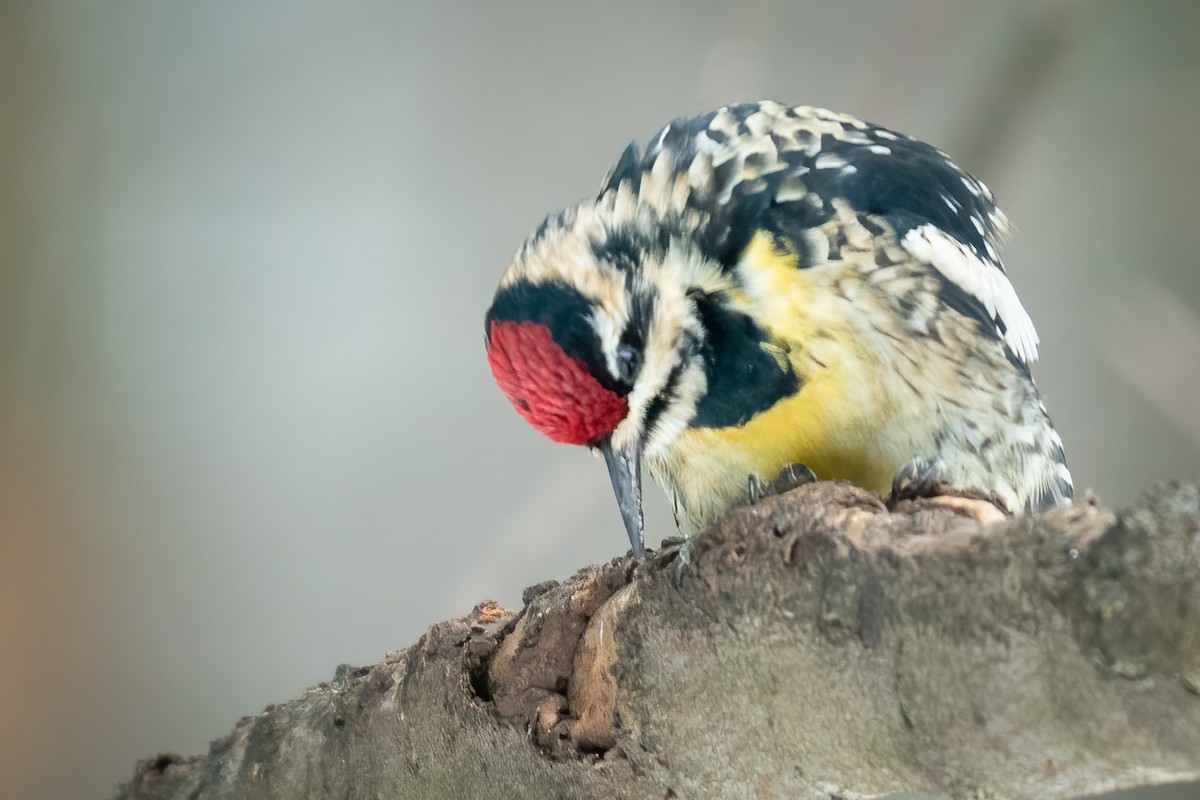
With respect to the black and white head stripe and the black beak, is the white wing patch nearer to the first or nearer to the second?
the black and white head stripe

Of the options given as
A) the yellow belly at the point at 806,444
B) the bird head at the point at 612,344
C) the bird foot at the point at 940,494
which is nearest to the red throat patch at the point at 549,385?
the bird head at the point at 612,344

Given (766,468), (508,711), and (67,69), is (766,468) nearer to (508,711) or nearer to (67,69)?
(508,711)

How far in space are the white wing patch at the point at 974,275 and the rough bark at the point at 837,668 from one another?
0.33 metres

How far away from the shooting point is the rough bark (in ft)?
1.17

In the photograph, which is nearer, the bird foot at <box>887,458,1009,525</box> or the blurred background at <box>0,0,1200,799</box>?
the bird foot at <box>887,458,1009,525</box>

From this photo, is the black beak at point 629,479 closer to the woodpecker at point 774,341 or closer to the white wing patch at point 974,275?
the woodpecker at point 774,341

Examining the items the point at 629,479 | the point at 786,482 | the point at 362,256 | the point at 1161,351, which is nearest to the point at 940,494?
the point at 786,482

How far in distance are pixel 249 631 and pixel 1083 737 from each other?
1474mm

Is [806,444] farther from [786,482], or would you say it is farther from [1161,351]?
[1161,351]

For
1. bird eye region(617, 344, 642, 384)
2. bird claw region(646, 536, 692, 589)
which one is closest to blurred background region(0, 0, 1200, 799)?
bird eye region(617, 344, 642, 384)

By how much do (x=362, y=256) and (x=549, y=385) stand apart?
1048mm

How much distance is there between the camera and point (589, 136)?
1644 millimetres

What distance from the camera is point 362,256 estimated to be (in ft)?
5.34

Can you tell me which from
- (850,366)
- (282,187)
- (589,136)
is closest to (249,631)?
(282,187)
